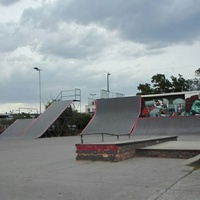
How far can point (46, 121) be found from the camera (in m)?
35.4

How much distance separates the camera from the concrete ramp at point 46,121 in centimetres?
3288

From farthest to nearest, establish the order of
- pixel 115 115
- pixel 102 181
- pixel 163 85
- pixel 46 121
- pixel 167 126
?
pixel 163 85 → pixel 46 121 → pixel 115 115 → pixel 167 126 → pixel 102 181

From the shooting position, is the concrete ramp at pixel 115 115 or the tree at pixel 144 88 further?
the tree at pixel 144 88

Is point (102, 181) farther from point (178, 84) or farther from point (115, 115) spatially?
point (178, 84)

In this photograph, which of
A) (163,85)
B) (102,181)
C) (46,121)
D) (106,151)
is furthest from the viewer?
(163,85)

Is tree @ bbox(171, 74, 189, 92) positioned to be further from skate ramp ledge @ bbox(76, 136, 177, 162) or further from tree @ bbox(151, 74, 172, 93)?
skate ramp ledge @ bbox(76, 136, 177, 162)

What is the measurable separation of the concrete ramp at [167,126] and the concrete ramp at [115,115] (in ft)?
3.29

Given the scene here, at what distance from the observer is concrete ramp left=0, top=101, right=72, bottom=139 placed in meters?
33.2

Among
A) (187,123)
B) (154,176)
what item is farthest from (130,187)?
(187,123)

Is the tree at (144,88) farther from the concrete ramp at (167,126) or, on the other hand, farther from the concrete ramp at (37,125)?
the concrete ramp at (167,126)

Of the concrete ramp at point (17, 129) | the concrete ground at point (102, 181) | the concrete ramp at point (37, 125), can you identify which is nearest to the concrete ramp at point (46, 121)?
the concrete ramp at point (37, 125)

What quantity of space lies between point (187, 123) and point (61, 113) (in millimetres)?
13331

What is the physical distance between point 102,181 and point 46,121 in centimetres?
2855

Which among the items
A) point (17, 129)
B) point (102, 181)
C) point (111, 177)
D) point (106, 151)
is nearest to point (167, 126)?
point (17, 129)
